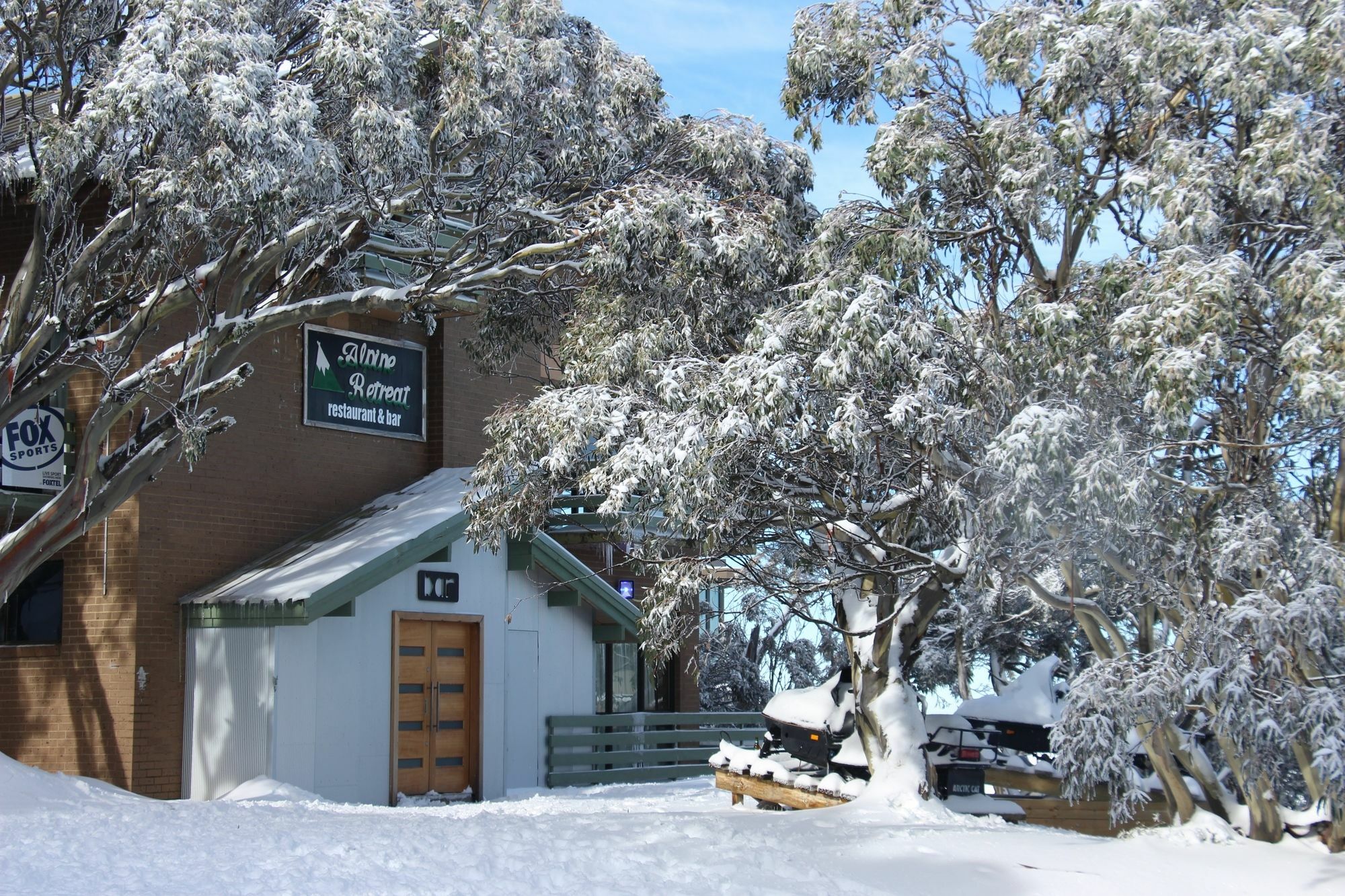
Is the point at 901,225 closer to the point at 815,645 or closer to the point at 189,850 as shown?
the point at 189,850

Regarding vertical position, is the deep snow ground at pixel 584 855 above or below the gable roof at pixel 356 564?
below

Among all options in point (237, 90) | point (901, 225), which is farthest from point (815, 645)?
point (237, 90)

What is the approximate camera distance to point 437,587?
59.2 feet

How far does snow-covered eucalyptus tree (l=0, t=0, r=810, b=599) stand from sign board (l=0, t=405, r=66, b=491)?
0.58 m

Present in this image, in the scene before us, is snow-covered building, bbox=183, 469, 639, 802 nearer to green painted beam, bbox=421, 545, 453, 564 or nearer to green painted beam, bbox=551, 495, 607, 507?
green painted beam, bbox=421, 545, 453, 564

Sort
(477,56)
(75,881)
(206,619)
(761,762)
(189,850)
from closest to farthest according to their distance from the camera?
(75,881), (189,850), (477,56), (761,762), (206,619)

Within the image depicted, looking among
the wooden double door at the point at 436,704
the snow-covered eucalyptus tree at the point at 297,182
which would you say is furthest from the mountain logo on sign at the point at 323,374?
the wooden double door at the point at 436,704

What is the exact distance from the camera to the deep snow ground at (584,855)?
9250mm

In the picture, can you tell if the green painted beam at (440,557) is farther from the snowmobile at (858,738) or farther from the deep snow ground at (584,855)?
the deep snow ground at (584,855)

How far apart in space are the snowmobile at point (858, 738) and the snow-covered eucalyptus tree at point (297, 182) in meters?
4.85

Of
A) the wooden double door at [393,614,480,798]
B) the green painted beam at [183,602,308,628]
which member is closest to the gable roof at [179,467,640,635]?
the green painted beam at [183,602,308,628]

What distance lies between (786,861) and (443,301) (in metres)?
8.09

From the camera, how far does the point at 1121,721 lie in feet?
35.7

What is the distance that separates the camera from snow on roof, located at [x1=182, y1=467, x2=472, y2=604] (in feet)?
53.0
